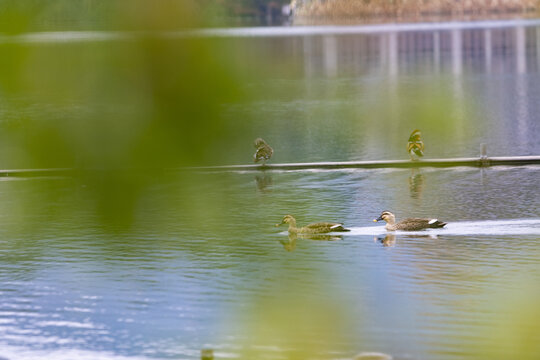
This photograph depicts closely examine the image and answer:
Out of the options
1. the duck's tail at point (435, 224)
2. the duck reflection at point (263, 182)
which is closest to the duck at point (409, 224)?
the duck's tail at point (435, 224)

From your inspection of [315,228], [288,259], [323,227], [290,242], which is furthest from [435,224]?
[288,259]

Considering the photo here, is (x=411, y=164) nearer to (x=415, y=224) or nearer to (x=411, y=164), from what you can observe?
(x=411, y=164)

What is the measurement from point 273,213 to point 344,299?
59.2 feet

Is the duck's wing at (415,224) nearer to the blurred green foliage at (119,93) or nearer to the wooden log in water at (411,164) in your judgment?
the wooden log in water at (411,164)

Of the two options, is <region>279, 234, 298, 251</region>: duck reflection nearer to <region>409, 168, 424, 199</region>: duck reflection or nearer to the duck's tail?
the duck's tail

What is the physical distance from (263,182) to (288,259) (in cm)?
923

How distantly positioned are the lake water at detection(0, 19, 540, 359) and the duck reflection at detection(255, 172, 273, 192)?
0.05 metres

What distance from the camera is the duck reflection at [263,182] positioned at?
24.2m

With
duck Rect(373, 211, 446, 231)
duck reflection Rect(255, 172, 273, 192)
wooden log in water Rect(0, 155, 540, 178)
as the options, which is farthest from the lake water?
wooden log in water Rect(0, 155, 540, 178)

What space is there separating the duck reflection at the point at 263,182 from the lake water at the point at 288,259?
0.05m

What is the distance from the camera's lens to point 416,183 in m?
24.7

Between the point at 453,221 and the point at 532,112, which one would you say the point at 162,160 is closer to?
the point at 453,221

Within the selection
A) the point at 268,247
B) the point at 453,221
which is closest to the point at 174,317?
the point at 268,247

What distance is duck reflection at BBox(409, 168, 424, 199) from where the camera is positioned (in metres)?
23.1
